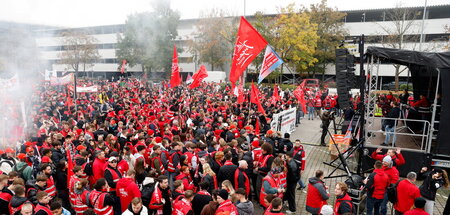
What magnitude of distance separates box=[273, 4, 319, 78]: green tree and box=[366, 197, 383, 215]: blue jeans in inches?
1159

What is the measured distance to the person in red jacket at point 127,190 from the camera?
5.49 metres

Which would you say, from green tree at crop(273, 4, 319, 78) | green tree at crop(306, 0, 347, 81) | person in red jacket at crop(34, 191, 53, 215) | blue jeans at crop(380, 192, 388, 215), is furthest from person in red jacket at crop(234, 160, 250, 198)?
green tree at crop(306, 0, 347, 81)

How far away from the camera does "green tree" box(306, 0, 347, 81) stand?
3931 centimetres

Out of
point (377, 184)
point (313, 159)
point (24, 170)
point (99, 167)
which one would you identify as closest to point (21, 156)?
point (24, 170)

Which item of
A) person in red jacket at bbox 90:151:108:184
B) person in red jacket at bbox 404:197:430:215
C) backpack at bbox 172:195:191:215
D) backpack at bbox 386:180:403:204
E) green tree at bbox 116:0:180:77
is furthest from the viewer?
green tree at bbox 116:0:180:77

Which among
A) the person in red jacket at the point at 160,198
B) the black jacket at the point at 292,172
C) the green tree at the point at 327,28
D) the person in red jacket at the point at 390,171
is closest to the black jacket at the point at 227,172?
the person in red jacket at the point at 160,198

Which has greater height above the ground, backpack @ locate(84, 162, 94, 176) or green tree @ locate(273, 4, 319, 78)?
green tree @ locate(273, 4, 319, 78)

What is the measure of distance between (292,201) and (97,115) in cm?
995

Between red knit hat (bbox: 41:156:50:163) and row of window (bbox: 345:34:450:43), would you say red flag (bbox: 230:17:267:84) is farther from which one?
row of window (bbox: 345:34:450:43)

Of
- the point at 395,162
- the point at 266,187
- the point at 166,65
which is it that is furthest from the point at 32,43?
the point at 166,65

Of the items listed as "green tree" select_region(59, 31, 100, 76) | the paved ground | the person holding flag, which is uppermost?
"green tree" select_region(59, 31, 100, 76)

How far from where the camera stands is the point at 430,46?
1314 inches

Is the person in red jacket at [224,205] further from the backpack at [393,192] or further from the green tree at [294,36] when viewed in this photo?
the green tree at [294,36]

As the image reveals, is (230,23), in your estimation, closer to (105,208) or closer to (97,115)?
(97,115)
